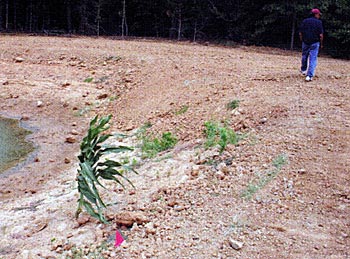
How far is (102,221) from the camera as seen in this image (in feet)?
14.2

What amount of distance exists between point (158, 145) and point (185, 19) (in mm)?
10482

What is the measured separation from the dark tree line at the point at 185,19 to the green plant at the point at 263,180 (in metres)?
8.53

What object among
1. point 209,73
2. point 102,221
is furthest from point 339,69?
point 102,221

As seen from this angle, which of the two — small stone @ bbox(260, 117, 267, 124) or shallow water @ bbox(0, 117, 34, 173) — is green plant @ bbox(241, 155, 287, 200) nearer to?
small stone @ bbox(260, 117, 267, 124)

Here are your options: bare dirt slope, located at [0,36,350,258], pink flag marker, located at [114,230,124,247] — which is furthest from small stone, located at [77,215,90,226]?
pink flag marker, located at [114,230,124,247]

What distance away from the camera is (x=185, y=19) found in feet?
53.6

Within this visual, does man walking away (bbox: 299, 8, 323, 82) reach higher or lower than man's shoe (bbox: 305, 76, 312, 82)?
higher

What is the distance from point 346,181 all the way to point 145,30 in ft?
47.1

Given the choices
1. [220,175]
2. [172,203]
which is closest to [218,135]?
[220,175]

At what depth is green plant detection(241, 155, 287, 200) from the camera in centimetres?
450

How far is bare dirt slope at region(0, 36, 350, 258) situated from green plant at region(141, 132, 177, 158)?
21cm

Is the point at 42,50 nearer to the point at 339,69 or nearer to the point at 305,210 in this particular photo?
the point at 339,69

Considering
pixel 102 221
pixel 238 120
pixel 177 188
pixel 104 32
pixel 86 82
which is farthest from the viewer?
pixel 104 32

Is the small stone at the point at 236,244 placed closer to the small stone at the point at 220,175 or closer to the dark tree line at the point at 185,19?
the small stone at the point at 220,175
